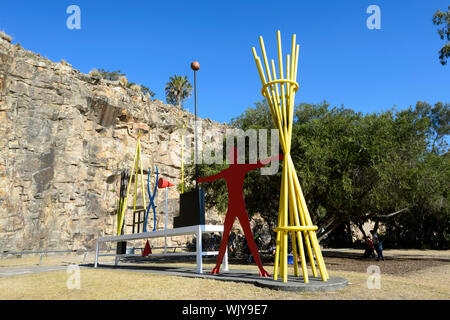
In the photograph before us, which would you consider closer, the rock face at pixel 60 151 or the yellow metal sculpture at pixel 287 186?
the yellow metal sculpture at pixel 287 186

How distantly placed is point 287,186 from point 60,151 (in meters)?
22.2

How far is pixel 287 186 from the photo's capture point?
7281 millimetres

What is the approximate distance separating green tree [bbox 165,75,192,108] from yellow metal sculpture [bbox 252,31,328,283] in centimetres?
4544

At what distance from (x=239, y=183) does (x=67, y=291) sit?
4.55 metres

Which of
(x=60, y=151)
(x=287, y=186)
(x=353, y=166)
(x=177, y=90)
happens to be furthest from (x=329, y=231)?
(x=177, y=90)

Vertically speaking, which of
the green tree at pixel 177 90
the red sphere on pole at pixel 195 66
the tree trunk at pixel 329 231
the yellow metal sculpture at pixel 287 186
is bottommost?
the tree trunk at pixel 329 231

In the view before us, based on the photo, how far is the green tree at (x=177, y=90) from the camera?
52.2 metres

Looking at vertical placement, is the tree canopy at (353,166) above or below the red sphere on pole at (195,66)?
below

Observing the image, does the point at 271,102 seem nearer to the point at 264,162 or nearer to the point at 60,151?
the point at 264,162

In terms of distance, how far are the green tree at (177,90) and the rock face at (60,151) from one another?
2093 cm

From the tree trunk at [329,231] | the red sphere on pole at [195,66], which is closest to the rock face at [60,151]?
the tree trunk at [329,231]

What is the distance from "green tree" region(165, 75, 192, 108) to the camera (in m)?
52.2

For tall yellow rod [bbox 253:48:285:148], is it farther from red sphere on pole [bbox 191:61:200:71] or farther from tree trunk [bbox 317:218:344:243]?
tree trunk [bbox 317:218:344:243]

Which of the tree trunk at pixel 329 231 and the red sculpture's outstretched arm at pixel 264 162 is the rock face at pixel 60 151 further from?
the red sculpture's outstretched arm at pixel 264 162
